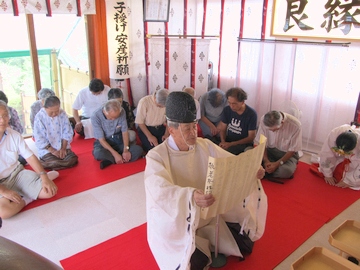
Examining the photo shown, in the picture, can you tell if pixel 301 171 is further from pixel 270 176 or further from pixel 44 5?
pixel 44 5

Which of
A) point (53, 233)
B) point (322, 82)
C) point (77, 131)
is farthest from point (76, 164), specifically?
point (322, 82)

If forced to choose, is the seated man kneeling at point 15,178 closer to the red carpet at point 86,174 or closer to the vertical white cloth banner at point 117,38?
the red carpet at point 86,174

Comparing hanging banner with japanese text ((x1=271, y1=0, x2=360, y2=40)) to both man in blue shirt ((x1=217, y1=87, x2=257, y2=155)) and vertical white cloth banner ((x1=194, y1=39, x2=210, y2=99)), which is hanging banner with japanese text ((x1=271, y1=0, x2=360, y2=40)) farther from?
man in blue shirt ((x1=217, y1=87, x2=257, y2=155))

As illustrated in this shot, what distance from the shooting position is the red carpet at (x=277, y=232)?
8.16 feet

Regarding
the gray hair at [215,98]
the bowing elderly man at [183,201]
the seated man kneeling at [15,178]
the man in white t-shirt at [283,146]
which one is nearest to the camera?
the bowing elderly man at [183,201]

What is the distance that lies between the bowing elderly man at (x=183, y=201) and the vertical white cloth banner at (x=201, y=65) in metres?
3.47

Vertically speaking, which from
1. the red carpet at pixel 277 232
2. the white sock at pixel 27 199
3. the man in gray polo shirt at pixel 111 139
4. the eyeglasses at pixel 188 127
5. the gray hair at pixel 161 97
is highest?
the eyeglasses at pixel 188 127

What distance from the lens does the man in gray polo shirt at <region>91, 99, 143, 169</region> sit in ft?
13.5

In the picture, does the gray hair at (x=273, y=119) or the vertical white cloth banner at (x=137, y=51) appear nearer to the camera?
the gray hair at (x=273, y=119)

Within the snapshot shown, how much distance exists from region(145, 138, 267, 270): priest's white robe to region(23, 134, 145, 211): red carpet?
1613mm

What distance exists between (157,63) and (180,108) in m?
3.45

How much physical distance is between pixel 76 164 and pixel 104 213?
125 centimetres

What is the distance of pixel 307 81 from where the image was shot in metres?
4.77

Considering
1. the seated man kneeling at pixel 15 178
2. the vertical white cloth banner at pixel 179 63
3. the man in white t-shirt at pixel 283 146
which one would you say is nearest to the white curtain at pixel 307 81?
the vertical white cloth banner at pixel 179 63
